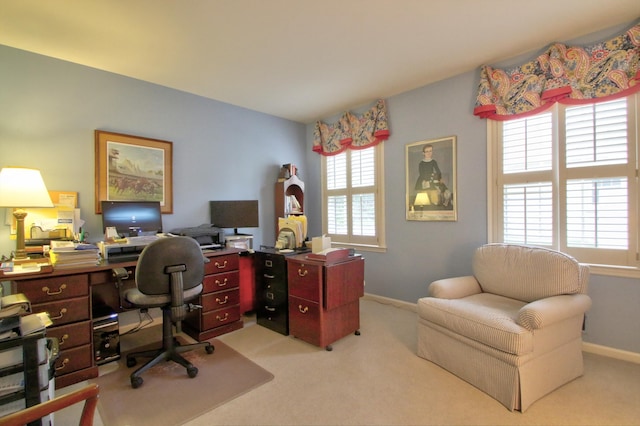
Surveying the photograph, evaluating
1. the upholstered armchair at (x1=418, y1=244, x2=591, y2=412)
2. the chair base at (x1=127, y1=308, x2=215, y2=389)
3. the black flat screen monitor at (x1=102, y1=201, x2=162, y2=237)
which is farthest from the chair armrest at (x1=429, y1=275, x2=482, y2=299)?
the black flat screen monitor at (x1=102, y1=201, x2=162, y2=237)

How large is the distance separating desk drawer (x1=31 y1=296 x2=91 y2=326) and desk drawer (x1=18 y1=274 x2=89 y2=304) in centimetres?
3

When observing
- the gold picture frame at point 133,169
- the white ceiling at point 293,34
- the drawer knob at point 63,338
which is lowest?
the drawer knob at point 63,338

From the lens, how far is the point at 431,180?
3322 millimetres

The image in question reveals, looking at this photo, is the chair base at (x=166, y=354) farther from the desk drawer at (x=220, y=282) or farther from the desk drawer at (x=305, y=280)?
the desk drawer at (x=305, y=280)

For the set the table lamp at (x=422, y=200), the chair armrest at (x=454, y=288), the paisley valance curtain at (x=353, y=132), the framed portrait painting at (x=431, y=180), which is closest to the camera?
the chair armrest at (x=454, y=288)

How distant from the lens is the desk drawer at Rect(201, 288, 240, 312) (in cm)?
274

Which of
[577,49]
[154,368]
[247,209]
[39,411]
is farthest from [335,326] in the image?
[577,49]

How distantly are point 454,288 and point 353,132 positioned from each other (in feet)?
7.86

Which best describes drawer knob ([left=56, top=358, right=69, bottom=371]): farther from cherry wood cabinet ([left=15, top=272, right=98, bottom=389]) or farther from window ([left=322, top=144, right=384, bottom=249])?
window ([left=322, top=144, right=384, bottom=249])

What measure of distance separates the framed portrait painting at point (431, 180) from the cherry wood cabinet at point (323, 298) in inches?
44.5

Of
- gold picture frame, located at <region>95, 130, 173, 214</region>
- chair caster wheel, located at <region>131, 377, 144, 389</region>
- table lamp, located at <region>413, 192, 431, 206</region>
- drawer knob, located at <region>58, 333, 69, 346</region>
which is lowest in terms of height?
chair caster wheel, located at <region>131, 377, 144, 389</region>

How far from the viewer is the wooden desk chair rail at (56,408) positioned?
28.9 inches

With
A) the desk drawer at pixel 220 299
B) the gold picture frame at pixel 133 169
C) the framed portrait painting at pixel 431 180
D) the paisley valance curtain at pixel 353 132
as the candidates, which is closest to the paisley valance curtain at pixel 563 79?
the framed portrait painting at pixel 431 180

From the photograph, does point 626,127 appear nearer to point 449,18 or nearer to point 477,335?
point 449,18
